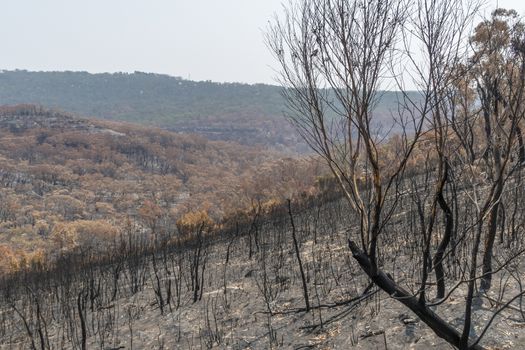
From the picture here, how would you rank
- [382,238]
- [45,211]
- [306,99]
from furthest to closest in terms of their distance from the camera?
1. [45,211]
2. [382,238]
3. [306,99]

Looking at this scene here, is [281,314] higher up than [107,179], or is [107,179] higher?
[281,314]

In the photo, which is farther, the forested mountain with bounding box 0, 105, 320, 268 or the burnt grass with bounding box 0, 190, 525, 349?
the forested mountain with bounding box 0, 105, 320, 268

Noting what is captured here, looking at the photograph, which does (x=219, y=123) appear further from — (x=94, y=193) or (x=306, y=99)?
(x=306, y=99)

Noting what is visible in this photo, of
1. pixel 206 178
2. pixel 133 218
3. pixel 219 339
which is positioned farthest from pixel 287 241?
pixel 206 178

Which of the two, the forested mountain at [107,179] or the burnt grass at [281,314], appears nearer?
the burnt grass at [281,314]

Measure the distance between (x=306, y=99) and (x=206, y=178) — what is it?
308 feet

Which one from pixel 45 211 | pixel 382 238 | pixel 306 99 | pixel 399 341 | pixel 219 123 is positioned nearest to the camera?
pixel 306 99

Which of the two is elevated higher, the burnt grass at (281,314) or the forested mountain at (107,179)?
the burnt grass at (281,314)

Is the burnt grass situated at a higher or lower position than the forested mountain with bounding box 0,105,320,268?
higher

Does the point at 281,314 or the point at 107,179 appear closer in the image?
A: the point at 281,314

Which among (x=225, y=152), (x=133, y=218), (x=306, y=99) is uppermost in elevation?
(x=306, y=99)

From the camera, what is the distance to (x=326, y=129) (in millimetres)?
3453

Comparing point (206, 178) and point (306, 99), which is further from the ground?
point (306, 99)

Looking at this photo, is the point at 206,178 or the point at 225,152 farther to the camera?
the point at 225,152
